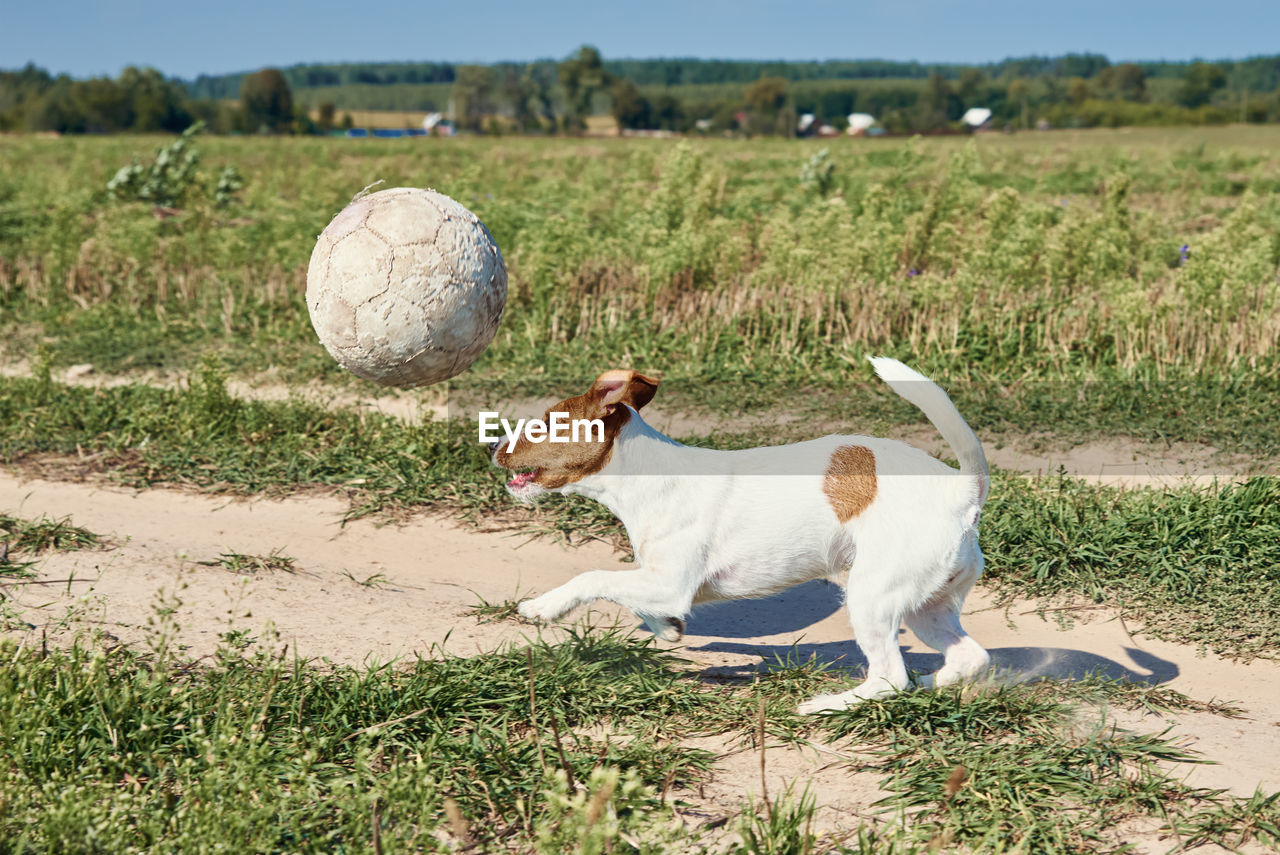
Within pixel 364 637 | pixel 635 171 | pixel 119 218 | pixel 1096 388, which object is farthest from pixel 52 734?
pixel 635 171

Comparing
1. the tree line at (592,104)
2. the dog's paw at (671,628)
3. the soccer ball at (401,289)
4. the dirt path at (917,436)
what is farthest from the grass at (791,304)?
the tree line at (592,104)

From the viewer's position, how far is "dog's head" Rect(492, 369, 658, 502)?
4281 mm

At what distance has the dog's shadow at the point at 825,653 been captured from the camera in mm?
4852

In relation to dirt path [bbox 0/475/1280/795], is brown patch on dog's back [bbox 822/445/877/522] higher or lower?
higher

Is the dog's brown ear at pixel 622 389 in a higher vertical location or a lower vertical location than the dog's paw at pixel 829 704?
higher

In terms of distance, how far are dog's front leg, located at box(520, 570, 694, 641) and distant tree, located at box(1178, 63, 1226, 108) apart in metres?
127

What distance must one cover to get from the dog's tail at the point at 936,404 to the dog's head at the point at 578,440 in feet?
2.91

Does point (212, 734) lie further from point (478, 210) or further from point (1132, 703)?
point (478, 210)

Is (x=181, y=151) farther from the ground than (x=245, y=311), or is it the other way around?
(x=181, y=151)

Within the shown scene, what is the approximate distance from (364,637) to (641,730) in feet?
4.89

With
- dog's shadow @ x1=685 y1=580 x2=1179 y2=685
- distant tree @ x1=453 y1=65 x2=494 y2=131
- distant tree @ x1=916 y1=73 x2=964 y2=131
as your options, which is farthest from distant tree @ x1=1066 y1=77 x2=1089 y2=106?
dog's shadow @ x1=685 y1=580 x2=1179 y2=685

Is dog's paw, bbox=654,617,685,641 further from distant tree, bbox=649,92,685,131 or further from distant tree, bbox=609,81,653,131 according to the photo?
distant tree, bbox=649,92,685,131

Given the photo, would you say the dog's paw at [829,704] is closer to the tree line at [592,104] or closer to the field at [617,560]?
the field at [617,560]

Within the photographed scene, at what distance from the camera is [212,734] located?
151 inches
